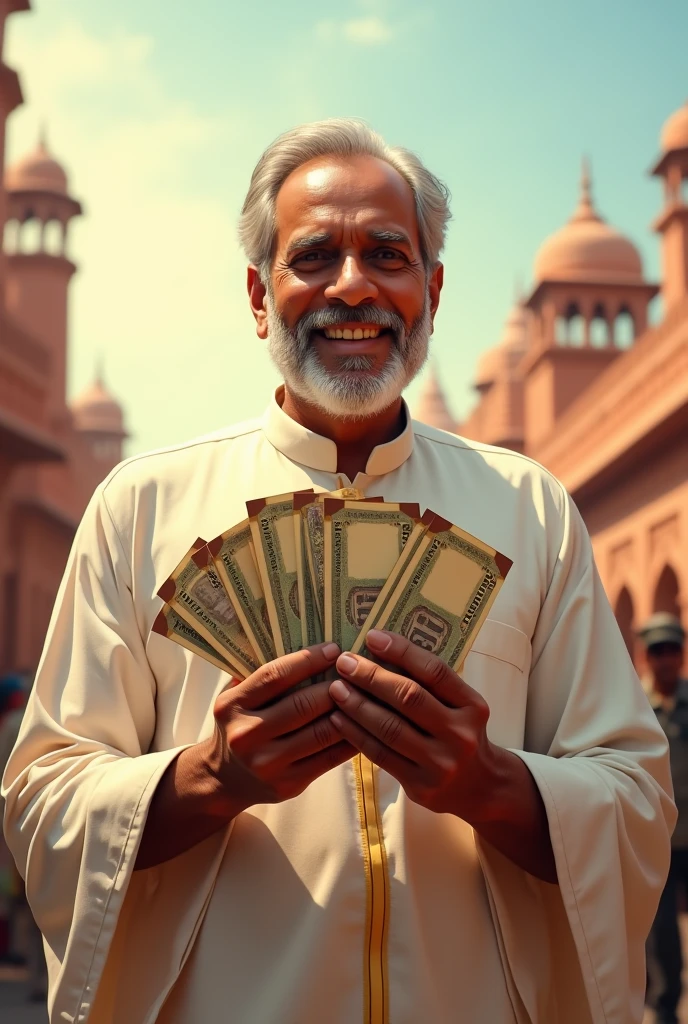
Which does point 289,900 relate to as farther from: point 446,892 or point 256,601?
point 256,601

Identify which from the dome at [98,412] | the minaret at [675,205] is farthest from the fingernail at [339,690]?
the dome at [98,412]

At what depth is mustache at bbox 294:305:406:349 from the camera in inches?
88.4

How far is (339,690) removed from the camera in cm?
178

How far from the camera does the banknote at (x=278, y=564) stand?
1.87m

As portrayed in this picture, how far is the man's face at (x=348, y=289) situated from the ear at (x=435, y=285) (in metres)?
0.13

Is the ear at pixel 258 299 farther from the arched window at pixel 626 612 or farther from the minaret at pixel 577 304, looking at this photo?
the minaret at pixel 577 304

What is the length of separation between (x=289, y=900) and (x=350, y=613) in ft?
1.54

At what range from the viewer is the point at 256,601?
1.90m

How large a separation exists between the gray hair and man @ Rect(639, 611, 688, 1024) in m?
Result: 4.41

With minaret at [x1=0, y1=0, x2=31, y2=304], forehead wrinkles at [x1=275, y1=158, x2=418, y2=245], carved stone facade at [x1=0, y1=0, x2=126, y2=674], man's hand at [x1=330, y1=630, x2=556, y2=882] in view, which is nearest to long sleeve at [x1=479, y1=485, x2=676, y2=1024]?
man's hand at [x1=330, y1=630, x2=556, y2=882]

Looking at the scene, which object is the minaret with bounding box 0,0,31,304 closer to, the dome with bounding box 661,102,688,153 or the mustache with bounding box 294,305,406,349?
the dome with bounding box 661,102,688,153

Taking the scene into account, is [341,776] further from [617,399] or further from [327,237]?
[617,399]

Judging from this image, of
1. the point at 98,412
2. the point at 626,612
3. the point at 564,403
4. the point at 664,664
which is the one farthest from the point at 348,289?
the point at 98,412

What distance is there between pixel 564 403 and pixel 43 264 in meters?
11.7
